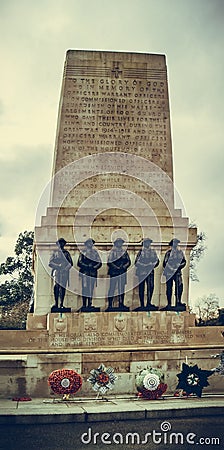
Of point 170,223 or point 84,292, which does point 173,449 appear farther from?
point 170,223

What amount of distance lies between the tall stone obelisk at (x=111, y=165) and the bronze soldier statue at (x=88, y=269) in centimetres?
58

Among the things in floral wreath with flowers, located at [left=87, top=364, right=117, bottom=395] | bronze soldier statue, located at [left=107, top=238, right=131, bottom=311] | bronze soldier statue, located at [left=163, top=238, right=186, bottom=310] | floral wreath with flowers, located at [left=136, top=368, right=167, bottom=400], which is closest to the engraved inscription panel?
bronze soldier statue, located at [left=163, top=238, right=186, bottom=310]

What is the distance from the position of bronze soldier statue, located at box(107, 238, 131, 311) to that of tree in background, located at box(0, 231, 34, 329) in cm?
1243

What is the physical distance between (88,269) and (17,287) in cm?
1537

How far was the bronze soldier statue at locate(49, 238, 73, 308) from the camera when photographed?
63.4 ft

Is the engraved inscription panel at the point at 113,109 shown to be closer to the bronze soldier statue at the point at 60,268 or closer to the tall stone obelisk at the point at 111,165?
the tall stone obelisk at the point at 111,165

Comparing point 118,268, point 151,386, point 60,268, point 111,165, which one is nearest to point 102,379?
point 151,386

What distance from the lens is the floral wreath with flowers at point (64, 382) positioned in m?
16.2

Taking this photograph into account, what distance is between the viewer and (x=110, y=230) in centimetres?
2072

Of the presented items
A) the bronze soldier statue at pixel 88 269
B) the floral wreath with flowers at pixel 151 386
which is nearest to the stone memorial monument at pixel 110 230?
the bronze soldier statue at pixel 88 269

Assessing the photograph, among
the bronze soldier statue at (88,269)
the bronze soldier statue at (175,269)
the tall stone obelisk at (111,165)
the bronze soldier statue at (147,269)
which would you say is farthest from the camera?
the tall stone obelisk at (111,165)

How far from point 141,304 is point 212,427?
6.40 m

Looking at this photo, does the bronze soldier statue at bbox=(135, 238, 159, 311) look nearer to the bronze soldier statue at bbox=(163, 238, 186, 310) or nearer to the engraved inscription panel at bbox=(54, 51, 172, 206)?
the bronze soldier statue at bbox=(163, 238, 186, 310)

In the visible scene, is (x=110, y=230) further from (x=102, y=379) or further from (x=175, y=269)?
(x=102, y=379)
